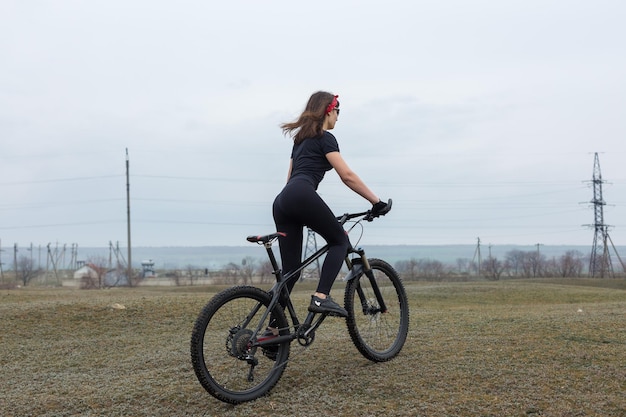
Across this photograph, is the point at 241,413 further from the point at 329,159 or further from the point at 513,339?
the point at 513,339

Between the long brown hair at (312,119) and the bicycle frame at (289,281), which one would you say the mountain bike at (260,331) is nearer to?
the bicycle frame at (289,281)

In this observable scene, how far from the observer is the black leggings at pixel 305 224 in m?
4.92

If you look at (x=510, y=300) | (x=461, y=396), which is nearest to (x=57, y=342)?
(x=461, y=396)

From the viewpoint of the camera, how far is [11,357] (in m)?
7.45

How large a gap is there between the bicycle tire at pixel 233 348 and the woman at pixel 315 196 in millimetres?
440

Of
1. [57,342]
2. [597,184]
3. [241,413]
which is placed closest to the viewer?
[241,413]

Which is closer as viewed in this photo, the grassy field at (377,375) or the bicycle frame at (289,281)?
the grassy field at (377,375)

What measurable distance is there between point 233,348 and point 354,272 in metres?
1.34

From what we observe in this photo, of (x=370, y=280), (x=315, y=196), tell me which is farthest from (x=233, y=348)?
(x=370, y=280)

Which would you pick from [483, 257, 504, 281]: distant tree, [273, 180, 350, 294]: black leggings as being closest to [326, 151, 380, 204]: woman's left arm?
[273, 180, 350, 294]: black leggings

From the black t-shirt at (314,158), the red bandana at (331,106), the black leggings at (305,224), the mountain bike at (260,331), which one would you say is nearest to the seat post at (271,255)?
the mountain bike at (260,331)

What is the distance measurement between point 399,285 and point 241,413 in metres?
2.10

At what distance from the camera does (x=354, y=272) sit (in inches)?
214

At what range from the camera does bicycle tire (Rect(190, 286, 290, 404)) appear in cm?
435
